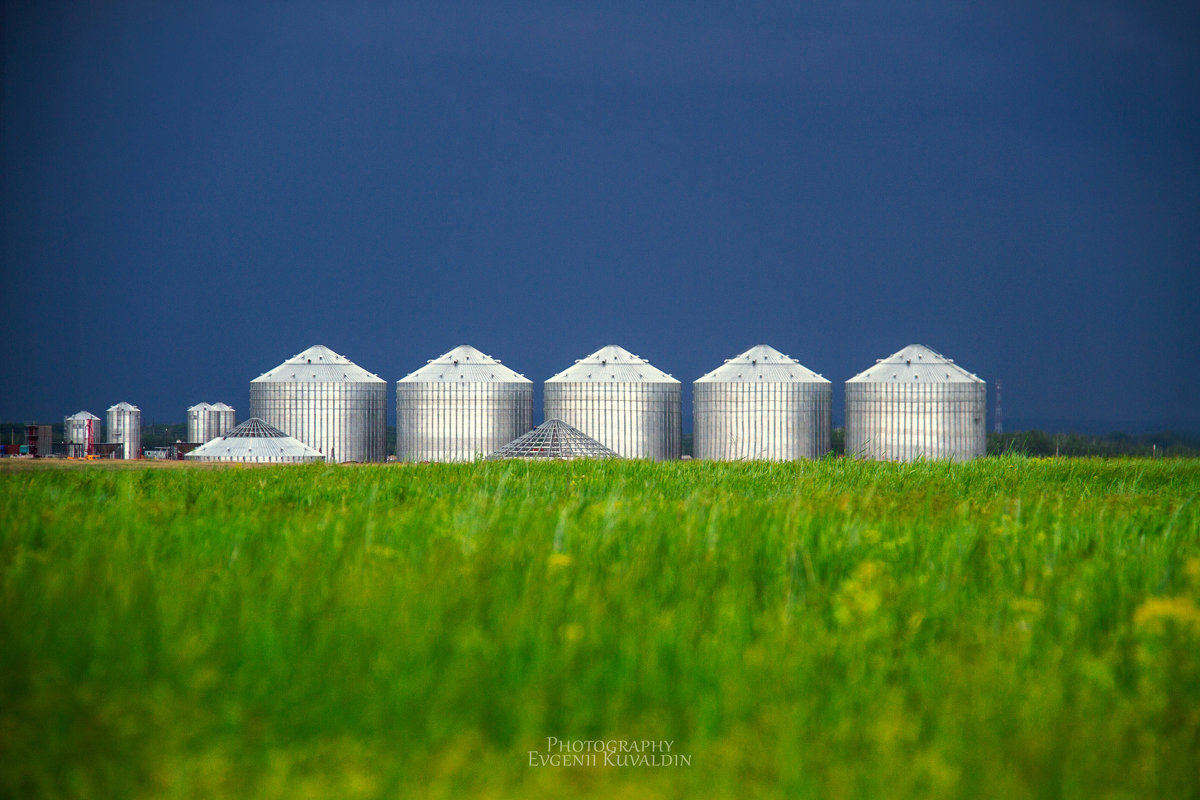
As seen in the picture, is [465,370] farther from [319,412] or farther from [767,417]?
[767,417]

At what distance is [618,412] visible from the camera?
56.2 meters

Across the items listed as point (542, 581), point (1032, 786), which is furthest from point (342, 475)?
point (1032, 786)

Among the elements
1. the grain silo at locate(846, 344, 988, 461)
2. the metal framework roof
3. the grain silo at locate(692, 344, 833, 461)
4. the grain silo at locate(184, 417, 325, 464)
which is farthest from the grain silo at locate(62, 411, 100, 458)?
the grain silo at locate(846, 344, 988, 461)

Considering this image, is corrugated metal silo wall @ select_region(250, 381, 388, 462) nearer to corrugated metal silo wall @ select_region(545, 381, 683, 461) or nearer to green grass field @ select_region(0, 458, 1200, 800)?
corrugated metal silo wall @ select_region(545, 381, 683, 461)

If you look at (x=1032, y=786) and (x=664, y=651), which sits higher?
(x=664, y=651)

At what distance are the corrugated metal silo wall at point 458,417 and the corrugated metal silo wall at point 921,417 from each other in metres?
21.6

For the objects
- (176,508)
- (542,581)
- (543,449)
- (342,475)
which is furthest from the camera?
(543,449)

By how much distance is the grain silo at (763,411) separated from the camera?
56.2 metres

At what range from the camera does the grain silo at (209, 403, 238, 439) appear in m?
72.8

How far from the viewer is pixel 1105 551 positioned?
18.8 feet

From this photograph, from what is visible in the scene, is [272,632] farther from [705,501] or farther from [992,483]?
[992,483]

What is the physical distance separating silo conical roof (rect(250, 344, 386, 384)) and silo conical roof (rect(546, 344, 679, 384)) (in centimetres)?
1361

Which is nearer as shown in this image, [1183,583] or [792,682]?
[792,682]

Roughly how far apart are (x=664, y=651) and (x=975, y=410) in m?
56.5
